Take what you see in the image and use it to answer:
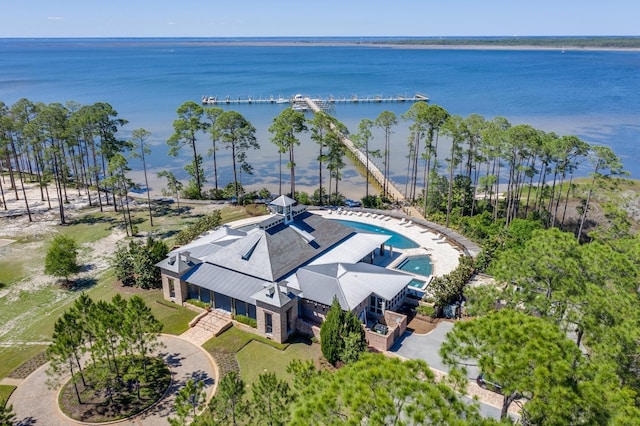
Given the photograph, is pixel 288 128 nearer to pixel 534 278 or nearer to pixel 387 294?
pixel 387 294

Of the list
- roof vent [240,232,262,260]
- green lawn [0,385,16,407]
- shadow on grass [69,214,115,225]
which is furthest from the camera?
shadow on grass [69,214,115,225]

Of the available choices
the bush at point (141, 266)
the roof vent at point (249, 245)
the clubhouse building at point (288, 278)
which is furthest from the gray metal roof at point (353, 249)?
the bush at point (141, 266)

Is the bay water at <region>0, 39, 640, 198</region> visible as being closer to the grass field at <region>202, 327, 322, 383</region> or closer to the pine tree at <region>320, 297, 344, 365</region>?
the grass field at <region>202, 327, 322, 383</region>

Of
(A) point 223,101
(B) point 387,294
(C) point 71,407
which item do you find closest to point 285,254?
(B) point 387,294

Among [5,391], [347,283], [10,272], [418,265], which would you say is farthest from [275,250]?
[10,272]

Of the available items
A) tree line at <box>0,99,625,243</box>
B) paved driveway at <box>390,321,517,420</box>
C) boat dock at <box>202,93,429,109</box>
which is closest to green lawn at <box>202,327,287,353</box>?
paved driveway at <box>390,321,517,420</box>

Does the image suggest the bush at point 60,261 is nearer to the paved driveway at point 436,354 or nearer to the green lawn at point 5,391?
the green lawn at point 5,391
